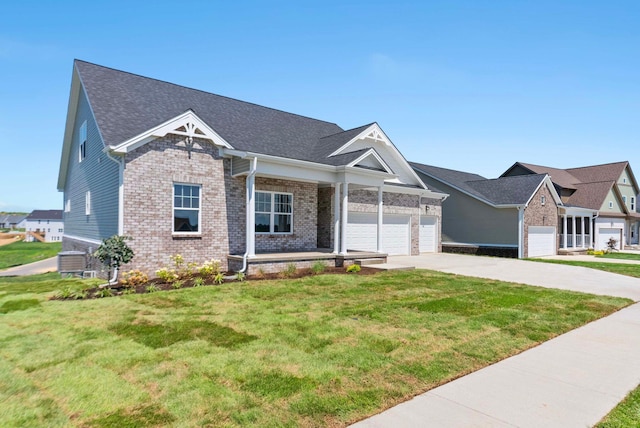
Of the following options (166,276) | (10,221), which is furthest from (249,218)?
(10,221)

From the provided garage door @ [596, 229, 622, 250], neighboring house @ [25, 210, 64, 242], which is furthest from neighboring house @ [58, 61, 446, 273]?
neighboring house @ [25, 210, 64, 242]

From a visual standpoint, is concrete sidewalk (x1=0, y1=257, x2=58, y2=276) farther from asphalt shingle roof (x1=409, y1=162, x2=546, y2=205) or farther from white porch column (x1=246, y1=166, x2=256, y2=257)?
asphalt shingle roof (x1=409, y1=162, x2=546, y2=205)

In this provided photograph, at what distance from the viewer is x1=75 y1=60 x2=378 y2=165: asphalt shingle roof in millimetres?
13062

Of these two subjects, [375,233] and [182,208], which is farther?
[375,233]

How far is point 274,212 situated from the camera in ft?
50.4

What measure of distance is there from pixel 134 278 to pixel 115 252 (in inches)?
34.9

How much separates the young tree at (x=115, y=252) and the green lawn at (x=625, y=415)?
10.9m

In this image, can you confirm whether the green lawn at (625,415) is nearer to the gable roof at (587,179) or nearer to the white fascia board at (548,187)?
the white fascia board at (548,187)

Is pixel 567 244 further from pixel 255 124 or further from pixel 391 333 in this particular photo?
pixel 391 333

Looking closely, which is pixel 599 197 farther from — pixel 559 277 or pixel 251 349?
pixel 251 349

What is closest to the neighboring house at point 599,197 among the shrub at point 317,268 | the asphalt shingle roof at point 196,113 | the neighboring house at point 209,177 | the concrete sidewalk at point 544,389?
the neighboring house at point 209,177

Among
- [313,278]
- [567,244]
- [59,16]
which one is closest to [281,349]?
[313,278]

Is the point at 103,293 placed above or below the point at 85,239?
below

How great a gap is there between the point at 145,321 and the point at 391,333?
4.42 meters
